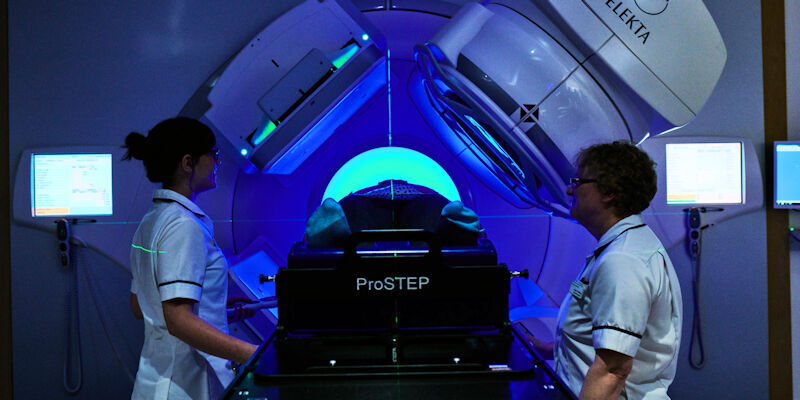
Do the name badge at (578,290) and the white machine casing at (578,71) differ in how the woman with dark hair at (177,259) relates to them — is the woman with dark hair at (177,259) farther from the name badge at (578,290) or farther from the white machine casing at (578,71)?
the name badge at (578,290)

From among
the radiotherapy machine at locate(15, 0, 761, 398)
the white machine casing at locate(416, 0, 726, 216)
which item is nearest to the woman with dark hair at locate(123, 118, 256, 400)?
the radiotherapy machine at locate(15, 0, 761, 398)

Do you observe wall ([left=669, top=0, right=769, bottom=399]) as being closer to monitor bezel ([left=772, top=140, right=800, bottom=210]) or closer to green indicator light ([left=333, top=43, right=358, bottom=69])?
monitor bezel ([left=772, top=140, right=800, bottom=210])

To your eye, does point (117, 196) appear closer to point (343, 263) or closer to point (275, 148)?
point (275, 148)

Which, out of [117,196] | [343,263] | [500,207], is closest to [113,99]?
[117,196]

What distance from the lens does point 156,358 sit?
4.68ft

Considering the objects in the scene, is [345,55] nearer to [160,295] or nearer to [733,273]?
[160,295]

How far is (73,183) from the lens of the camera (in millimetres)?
2291

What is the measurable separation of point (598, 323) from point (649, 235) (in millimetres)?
242

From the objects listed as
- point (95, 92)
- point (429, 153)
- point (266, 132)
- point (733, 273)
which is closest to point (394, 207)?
point (429, 153)

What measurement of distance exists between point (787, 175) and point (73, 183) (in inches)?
116

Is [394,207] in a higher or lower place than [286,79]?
lower

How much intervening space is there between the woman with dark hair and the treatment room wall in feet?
3.06

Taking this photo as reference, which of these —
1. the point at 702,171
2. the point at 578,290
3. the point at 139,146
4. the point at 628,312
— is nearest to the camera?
the point at 628,312

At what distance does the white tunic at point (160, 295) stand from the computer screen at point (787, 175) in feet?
7.49
